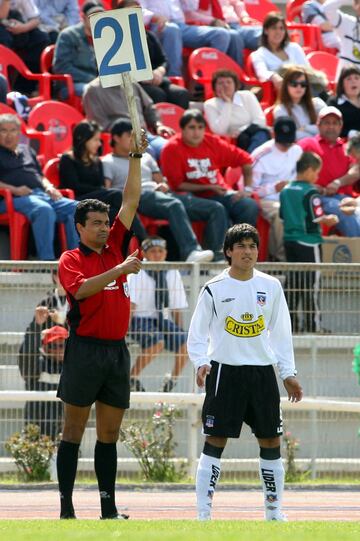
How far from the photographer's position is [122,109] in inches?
709

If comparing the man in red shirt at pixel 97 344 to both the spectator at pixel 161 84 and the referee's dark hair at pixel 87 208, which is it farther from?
the spectator at pixel 161 84

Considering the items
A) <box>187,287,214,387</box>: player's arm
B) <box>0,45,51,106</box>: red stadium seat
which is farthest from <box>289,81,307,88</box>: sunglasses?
<box>187,287,214,387</box>: player's arm

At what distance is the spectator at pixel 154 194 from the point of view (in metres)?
15.8

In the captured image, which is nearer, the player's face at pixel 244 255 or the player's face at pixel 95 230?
the player's face at pixel 244 255

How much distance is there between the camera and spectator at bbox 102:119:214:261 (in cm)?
1583

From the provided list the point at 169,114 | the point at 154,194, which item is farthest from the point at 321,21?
the point at 154,194

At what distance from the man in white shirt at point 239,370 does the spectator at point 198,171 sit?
6472mm

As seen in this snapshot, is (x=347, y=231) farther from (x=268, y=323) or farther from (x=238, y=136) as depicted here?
(x=268, y=323)

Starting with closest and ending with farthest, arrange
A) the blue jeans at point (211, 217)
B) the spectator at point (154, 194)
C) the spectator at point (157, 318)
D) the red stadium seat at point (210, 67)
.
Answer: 1. the spectator at point (157, 318)
2. the spectator at point (154, 194)
3. the blue jeans at point (211, 217)
4. the red stadium seat at point (210, 67)

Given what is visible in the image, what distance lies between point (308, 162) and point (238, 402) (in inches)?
266

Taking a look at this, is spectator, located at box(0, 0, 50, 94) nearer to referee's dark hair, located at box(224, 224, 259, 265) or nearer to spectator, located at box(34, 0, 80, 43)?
spectator, located at box(34, 0, 80, 43)

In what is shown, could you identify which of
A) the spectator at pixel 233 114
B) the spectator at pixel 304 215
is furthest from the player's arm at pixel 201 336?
the spectator at pixel 233 114

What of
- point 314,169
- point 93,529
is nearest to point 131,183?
point 93,529

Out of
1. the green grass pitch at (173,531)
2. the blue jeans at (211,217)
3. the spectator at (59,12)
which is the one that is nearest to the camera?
the green grass pitch at (173,531)
